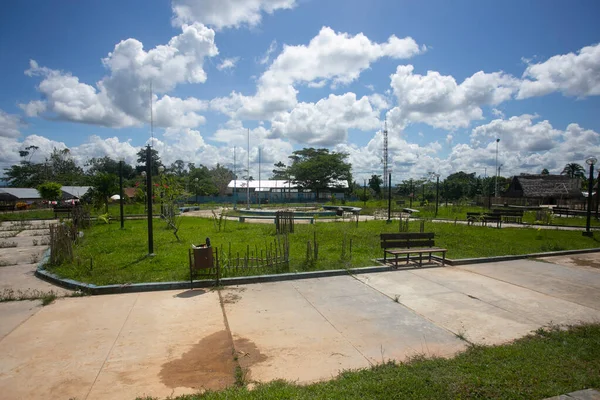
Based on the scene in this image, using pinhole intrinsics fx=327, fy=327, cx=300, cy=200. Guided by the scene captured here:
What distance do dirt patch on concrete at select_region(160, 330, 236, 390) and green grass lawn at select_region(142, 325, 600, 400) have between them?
279 millimetres

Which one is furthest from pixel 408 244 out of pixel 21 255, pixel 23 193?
pixel 23 193

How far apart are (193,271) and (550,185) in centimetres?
5931

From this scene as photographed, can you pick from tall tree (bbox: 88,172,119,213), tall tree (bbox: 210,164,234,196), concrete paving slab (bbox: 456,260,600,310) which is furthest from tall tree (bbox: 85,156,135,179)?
concrete paving slab (bbox: 456,260,600,310)

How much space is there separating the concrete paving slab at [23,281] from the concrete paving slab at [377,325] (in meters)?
5.07

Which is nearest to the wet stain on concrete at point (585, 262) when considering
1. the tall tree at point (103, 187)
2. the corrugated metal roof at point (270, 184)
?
the tall tree at point (103, 187)

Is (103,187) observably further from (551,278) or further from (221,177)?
(221,177)

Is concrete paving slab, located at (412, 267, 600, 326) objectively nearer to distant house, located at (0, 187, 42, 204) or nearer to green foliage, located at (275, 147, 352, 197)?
green foliage, located at (275, 147, 352, 197)

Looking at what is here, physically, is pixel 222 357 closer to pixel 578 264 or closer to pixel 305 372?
pixel 305 372

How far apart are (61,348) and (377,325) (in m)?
4.24

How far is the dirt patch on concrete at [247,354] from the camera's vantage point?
3830 millimetres

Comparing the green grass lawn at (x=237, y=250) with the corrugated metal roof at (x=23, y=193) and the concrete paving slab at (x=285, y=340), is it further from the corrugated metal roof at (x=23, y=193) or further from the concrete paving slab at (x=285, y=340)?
the corrugated metal roof at (x=23, y=193)

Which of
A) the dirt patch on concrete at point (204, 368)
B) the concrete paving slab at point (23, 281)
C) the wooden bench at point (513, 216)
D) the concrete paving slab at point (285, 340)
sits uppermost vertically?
the wooden bench at point (513, 216)

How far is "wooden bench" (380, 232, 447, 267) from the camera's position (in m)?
8.96

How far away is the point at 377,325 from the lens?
4.86 metres
